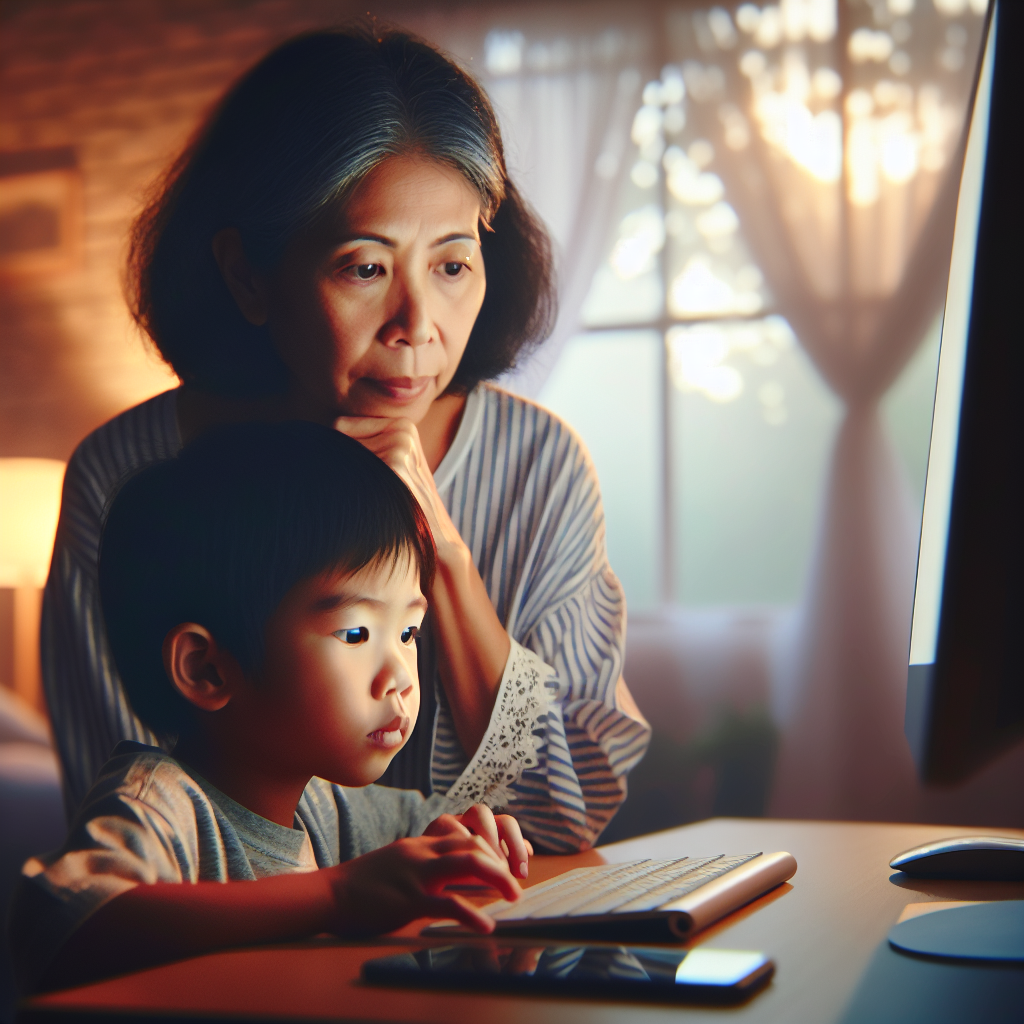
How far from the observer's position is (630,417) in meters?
2.01

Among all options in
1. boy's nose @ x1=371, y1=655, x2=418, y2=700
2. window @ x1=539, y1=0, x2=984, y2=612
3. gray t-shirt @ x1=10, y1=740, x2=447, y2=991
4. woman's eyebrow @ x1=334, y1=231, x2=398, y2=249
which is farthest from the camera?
window @ x1=539, y1=0, x2=984, y2=612

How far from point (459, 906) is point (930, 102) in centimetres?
196

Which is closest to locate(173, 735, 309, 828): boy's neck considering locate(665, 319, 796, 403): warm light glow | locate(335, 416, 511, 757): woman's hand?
locate(335, 416, 511, 757): woman's hand

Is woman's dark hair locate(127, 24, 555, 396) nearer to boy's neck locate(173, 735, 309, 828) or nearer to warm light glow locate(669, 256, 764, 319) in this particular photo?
boy's neck locate(173, 735, 309, 828)

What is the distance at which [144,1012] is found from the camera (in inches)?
20.2

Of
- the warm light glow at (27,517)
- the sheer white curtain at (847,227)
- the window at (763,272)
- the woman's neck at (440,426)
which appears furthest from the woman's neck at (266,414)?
the sheer white curtain at (847,227)

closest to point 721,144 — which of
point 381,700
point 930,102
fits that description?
point 930,102

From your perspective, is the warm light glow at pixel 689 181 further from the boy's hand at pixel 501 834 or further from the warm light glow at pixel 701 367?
the boy's hand at pixel 501 834

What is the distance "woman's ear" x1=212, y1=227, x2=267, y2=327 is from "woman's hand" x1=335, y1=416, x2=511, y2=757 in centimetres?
16

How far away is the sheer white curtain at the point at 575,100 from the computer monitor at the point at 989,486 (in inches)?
44.7

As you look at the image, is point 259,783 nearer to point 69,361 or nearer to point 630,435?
point 69,361

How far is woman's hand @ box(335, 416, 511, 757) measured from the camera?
1.11 meters

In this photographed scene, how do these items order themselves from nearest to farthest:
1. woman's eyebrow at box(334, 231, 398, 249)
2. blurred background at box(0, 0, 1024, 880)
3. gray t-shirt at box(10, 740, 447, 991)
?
1. gray t-shirt at box(10, 740, 447, 991)
2. woman's eyebrow at box(334, 231, 398, 249)
3. blurred background at box(0, 0, 1024, 880)

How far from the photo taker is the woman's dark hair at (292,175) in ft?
3.65
